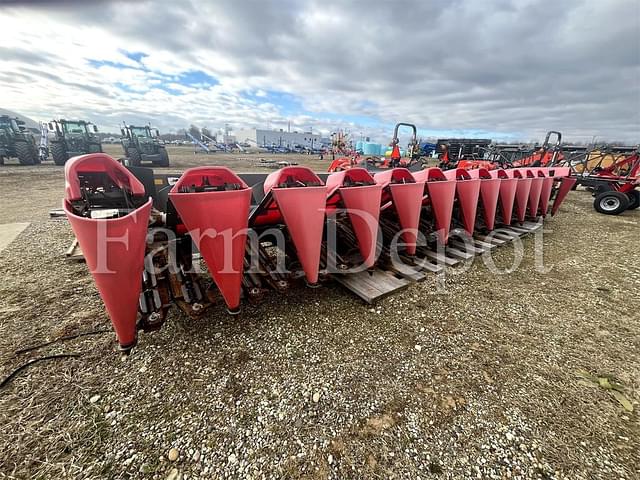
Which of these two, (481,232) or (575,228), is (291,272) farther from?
(575,228)

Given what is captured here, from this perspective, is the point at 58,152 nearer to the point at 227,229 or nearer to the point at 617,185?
the point at 227,229

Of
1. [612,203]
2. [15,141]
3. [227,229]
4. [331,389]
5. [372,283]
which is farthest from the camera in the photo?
[15,141]

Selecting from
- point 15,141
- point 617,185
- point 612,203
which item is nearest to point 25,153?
point 15,141

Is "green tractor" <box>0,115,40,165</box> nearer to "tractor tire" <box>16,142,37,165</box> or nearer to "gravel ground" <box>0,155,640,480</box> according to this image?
"tractor tire" <box>16,142,37,165</box>

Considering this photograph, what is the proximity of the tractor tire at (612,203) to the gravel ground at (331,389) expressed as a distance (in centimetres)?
593

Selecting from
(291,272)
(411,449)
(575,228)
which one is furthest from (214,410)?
(575,228)

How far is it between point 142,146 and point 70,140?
3.46m

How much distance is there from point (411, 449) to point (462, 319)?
1341 mm

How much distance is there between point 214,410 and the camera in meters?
1.54

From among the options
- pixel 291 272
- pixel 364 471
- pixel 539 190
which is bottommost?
pixel 364 471

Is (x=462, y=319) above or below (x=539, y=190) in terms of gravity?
below

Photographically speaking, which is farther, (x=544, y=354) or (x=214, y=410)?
(x=544, y=354)

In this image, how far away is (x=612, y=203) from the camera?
23.0 feet

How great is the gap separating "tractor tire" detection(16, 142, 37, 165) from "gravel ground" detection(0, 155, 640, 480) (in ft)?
56.4
